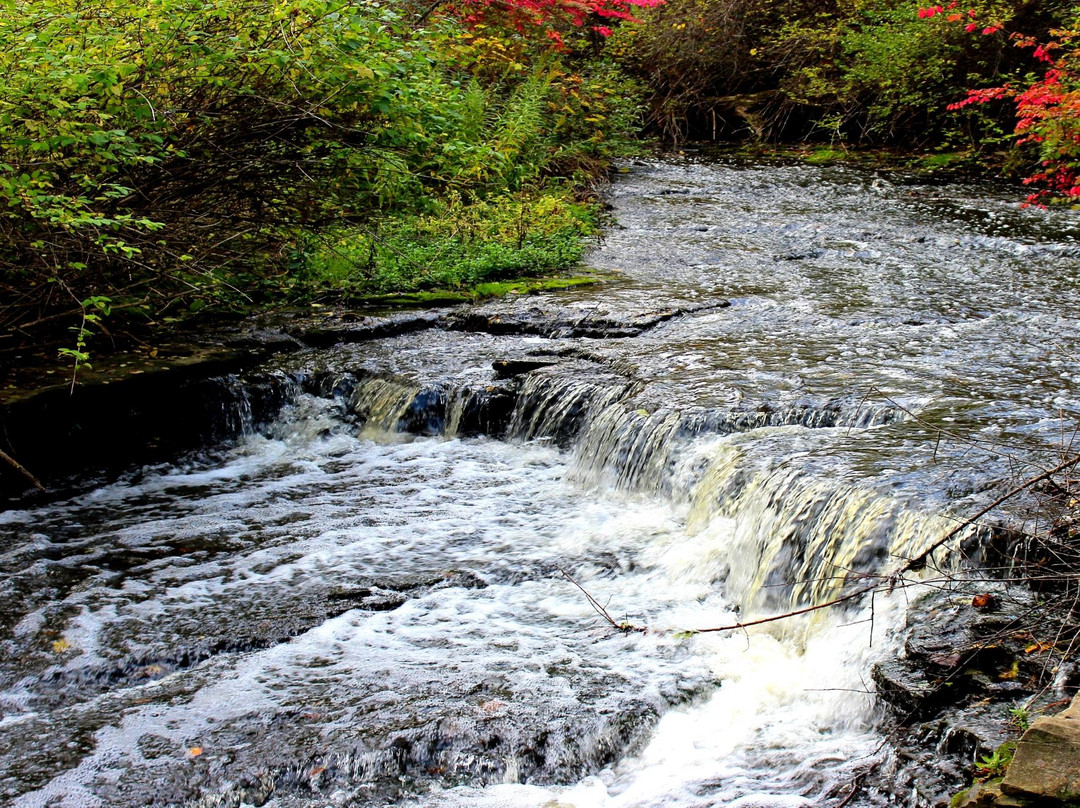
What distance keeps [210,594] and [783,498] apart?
3131 millimetres

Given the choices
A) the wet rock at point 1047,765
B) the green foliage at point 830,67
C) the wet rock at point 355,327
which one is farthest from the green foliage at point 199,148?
the green foliage at point 830,67

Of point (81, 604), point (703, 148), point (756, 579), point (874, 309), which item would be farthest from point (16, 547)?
point (703, 148)

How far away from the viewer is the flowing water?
12.4 feet

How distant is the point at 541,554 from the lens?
562cm

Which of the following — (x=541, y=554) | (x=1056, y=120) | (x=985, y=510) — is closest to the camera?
(x=985, y=510)

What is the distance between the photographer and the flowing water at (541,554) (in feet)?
12.4

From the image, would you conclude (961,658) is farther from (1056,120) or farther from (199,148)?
(1056,120)

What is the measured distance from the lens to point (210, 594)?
17.0ft

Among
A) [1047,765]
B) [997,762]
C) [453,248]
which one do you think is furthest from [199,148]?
[1047,765]

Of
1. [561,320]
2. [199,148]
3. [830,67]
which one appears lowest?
[561,320]

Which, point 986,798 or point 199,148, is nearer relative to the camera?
point 986,798

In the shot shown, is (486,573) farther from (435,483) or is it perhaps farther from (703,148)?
(703,148)

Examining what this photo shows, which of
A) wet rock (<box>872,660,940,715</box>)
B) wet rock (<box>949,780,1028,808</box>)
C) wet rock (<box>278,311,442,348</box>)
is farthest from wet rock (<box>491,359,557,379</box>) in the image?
wet rock (<box>949,780,1028,808</box>)

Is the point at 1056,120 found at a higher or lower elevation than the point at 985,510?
higher
